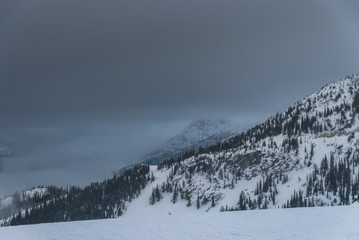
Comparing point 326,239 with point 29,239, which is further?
point 29,239

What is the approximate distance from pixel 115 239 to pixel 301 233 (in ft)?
160

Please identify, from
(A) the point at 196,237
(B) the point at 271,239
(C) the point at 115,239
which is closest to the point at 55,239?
(C) the point at 115,239

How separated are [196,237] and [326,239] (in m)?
35.5

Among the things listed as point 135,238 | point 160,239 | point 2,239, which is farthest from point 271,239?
point 2,239

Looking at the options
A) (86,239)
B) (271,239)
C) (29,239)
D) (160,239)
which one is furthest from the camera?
(29,239)

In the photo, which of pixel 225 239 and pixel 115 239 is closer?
pixel 225 239

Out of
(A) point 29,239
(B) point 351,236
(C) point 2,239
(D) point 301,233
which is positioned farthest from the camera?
(C) point 2,239

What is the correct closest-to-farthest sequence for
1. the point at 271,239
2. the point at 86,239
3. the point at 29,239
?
1. the point at 271,239
2. the point at 86,239
3. the point at 29,239

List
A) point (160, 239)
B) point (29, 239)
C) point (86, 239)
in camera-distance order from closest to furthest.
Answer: point (160, 239)
point (86, 239)
point (29, 239)

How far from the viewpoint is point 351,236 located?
268 ft

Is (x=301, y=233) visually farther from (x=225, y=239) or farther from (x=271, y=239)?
(x=225, y=239)

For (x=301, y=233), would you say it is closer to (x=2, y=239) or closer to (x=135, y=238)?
(x=135, y=238)

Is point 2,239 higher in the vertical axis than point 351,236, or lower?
lower

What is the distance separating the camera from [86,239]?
11694 centimetres
